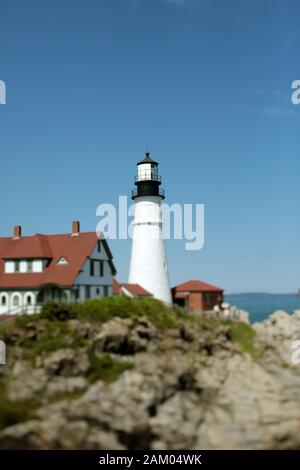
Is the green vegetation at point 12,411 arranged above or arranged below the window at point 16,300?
below

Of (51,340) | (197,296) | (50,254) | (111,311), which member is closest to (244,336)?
(197,296)

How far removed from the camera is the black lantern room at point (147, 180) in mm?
37938

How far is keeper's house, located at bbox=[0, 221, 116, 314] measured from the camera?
3284cm

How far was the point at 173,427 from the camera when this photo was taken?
23703mm

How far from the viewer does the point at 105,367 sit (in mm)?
26328

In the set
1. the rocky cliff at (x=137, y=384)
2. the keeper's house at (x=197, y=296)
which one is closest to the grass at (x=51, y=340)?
the rocky cliff at (x=137, y=384)

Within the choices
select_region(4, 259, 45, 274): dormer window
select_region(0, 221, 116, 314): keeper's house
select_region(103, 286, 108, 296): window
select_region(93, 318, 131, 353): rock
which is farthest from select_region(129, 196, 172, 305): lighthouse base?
select_region(93, 318, 131, 353): rock

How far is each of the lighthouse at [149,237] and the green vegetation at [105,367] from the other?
11302 millimetres

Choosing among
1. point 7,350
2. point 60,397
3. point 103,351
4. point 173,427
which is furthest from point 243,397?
point 7,350

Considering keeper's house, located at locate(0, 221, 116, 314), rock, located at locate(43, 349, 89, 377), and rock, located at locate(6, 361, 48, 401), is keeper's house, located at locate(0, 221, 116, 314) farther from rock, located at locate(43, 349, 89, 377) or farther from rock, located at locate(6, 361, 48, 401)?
rock, located at locate(6, 361, 48, 401)

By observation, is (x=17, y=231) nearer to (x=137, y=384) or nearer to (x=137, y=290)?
(x=137, y=290)

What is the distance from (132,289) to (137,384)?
11971mm

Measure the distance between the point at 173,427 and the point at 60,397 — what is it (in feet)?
17.9

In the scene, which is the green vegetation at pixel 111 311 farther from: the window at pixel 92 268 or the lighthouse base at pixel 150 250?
the lighthouse base at pixel 150 250
